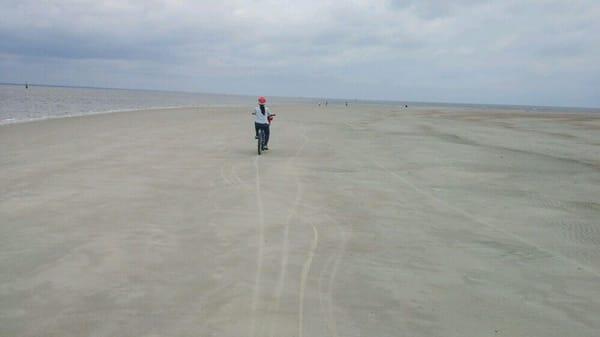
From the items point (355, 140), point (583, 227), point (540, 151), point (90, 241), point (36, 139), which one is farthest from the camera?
point (355, 140)

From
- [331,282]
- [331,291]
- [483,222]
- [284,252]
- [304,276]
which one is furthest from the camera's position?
[483,222]

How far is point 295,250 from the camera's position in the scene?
616 centimetres

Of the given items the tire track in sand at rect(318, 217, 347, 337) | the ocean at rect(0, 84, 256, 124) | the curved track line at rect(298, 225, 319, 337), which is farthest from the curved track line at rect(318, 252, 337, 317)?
the ocean at rect(0, 84, 256, 124)

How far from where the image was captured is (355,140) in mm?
20797

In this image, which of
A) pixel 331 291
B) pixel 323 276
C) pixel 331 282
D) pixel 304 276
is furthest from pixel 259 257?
pixel 331 291

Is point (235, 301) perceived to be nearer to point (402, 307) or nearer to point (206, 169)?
point (402, 307)

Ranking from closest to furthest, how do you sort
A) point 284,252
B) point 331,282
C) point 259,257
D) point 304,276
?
point 331,282 → point 304,276 → point 259,257 → point 284,252

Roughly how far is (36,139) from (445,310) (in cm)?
1854

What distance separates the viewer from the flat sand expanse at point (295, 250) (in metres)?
4.28

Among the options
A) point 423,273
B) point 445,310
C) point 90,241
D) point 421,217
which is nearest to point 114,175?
point 90,241

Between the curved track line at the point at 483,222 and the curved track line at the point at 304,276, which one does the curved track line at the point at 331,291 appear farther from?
the curved track line at the point at 483,222

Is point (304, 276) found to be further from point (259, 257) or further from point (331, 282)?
point (259, 257)

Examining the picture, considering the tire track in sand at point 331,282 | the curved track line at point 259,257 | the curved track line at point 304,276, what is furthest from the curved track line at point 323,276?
the curved track line at point 259,257

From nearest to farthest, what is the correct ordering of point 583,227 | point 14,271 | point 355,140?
1. point 14,271
2. point 583,227
3. point 355,140
